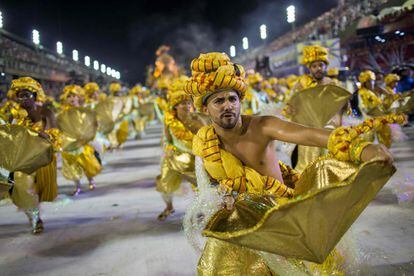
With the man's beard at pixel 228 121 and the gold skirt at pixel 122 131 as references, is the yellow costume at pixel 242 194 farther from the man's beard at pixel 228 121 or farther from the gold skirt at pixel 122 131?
the gold skirt at pixel 122 131

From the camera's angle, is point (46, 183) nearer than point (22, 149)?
No

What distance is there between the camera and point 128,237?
5.16 meters

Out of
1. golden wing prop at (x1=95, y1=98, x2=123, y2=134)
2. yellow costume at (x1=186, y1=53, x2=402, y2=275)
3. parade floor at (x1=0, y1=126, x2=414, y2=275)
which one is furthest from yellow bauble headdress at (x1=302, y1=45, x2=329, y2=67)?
golden wing prop at (x1=95, y1=98, x2=123, y2=134)

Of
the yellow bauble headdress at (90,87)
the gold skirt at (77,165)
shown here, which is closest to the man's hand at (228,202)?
the gold skirt at (77,165)

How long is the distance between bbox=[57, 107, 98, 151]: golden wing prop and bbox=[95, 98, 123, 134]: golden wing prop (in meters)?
2.76

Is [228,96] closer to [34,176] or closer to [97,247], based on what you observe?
[97,247]

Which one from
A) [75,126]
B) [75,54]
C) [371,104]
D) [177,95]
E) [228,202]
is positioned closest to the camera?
[228,202]

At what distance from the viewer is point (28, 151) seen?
4.94 m

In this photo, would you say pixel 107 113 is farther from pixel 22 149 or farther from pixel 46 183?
pixel 22 149

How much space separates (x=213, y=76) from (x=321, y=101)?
3.05 metres

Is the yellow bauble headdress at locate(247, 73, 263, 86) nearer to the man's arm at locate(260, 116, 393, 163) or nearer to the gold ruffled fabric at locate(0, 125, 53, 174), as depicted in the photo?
the gold ruffled fabric at locate(0, 125, 53, 174)

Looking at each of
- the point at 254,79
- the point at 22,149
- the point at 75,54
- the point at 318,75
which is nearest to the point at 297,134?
the point at 22,149

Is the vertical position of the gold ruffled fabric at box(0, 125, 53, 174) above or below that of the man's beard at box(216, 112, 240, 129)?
below

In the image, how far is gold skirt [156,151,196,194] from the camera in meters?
5.13
